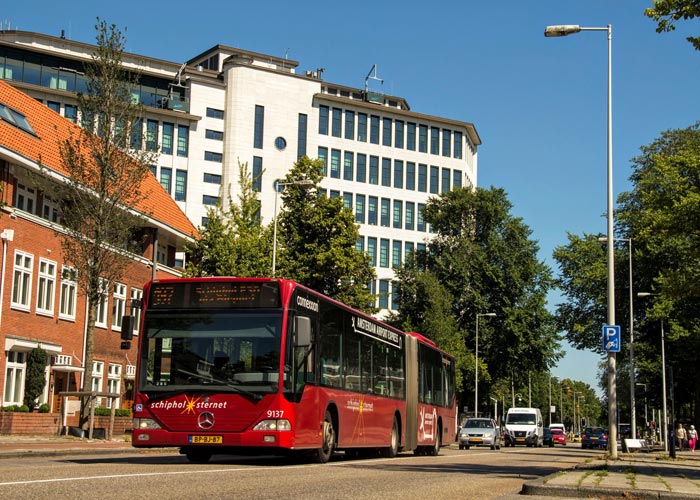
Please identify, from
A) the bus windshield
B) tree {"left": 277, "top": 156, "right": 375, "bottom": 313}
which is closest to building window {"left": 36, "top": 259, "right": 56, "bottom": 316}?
tree {"left": 277, "top": 156, "right": 375, "bottom": 313}

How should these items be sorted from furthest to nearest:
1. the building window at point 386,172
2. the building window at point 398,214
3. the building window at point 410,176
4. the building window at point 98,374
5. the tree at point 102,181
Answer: the building window at point 410,176, the building window at point 398,214, the building window at point 386,172, the building window at point 98,374, the tree at point 102,181

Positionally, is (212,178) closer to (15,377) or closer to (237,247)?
(237,247)

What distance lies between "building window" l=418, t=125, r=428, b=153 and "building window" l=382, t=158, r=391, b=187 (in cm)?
411

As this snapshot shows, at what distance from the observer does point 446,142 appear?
4107 inches

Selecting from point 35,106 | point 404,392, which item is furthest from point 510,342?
point 404,392

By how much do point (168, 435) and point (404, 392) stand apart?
1028 centimetres

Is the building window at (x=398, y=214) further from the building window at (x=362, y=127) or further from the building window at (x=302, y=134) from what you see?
the building window at (x=302, y=134)

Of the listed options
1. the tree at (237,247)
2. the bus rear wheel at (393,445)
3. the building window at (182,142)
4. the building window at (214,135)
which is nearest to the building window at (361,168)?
the building window at (214,135)

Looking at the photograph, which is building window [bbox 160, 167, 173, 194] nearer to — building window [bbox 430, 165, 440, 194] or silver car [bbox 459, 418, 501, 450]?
building window [bbox 430, 165, 440, 194]

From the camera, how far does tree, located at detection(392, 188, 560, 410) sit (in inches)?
2849

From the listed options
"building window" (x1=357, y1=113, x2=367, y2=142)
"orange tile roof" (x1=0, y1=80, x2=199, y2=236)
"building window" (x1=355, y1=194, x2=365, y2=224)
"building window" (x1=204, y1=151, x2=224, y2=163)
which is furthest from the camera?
"building window" (x1=357, y1=113, x2=367, y2=142)

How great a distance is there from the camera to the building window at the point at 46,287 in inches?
1476

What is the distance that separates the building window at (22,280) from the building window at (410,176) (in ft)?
222

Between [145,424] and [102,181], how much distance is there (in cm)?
1724
